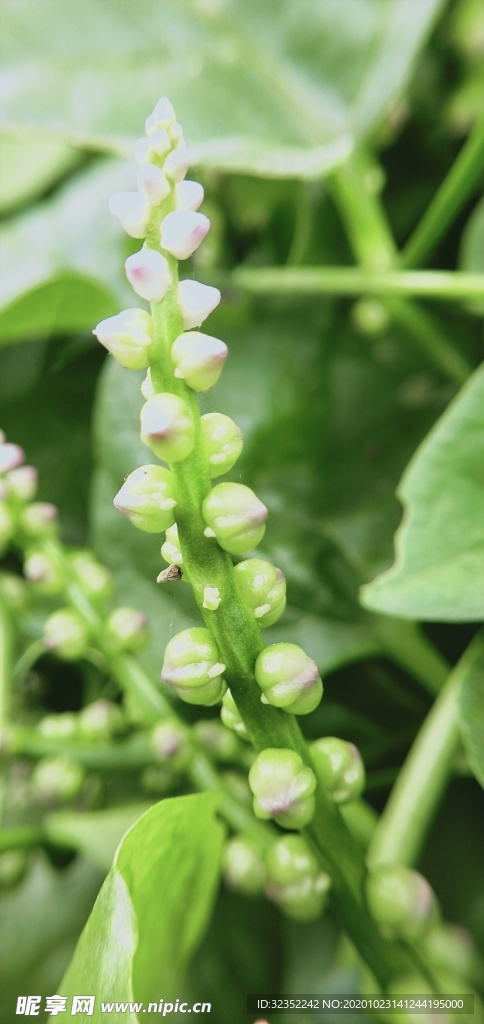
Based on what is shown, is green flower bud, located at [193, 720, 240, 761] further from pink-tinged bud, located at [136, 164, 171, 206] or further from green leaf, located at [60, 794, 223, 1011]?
pink-tinged bud, located at [136, 164, 171, 206]

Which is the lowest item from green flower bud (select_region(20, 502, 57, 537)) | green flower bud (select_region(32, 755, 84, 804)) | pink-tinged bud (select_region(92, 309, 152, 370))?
green flower bud (select_region(32, 755, 84, 804))

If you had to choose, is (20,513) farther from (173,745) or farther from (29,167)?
(29,167)

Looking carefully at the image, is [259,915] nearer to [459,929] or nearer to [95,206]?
[459,929]

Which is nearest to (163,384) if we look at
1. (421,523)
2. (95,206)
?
(421,523)

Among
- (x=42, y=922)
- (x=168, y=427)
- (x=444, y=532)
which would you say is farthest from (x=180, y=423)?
(x=42, y=922)

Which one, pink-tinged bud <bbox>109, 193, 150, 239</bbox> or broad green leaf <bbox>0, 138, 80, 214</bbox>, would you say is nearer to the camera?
pink-tinged bud <bbox>109, 193, 150, 239</bbox>

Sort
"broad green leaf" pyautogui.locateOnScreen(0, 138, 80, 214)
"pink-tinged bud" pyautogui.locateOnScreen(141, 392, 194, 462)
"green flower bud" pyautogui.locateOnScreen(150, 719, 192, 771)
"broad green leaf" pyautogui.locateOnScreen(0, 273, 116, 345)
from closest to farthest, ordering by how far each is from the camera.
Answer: "pink-tinged bud" pyautogui.locateOnScreen(141, 392, 194, 462)
"green flower bud" pyautogui.locateOnScreen(150, 719, 192, 771)
"broad green leaf" pyautogui.locateOnScreen(0, 273, 116, 345)
"broad green leaf" pyautogui.locateOnScreen(0, 138, 80, 214)

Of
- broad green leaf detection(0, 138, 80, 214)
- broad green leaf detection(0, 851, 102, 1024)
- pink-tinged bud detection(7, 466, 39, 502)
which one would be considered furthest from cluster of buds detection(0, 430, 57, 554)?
broad green leaf detection(0, 138, 80, 214)

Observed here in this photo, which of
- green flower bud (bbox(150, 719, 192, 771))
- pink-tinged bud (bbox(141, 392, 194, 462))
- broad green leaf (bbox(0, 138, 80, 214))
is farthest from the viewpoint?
broad green leaf (bbox(0, 138, 80, 214))
